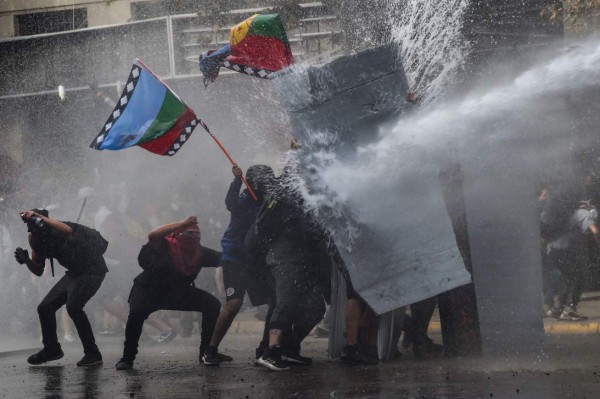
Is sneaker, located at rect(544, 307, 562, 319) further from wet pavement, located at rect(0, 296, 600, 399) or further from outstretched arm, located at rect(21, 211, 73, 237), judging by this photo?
outstretched arm, located at rect(21, 211, 73, 237)

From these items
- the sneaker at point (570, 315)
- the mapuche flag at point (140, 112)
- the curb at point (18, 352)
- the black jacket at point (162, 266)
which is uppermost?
the mapuche flag at point (140, 112)

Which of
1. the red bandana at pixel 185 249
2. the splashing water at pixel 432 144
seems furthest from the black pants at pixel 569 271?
the red bandana at pixel 185 249

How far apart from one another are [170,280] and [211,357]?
0.73 metres

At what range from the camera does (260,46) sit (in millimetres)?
8984

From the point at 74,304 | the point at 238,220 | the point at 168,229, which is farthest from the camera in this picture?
the point at 74,304

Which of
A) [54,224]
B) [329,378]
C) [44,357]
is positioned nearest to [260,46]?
[54,224]

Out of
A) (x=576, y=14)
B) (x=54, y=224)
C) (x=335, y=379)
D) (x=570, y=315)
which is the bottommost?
(x=335, y=379)

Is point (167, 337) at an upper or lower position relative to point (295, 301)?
lower

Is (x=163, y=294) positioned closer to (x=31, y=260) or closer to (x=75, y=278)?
(x=75, y=278)

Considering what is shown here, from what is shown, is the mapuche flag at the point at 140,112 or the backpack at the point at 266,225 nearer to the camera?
the backpack at the point at 266,225

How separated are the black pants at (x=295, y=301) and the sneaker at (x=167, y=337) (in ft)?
12.0

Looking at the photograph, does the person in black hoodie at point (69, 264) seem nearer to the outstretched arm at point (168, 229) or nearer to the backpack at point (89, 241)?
the backpack at point (89, 241)

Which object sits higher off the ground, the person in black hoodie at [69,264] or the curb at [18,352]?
the person in black hoodie at [69,264]

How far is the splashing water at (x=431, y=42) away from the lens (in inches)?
328
